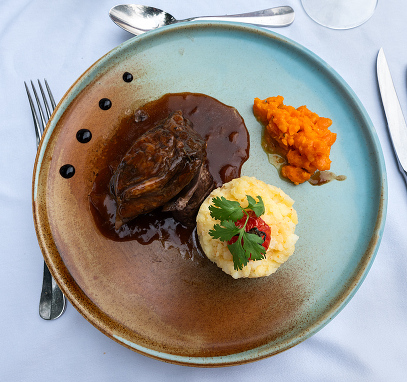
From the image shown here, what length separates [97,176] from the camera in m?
3.17

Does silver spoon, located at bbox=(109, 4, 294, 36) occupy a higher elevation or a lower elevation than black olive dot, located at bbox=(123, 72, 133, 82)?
higher

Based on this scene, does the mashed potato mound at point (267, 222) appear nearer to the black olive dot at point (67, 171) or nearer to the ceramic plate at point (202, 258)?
the ceramic plate at point (202, 258)

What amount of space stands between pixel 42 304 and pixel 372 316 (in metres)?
3.50

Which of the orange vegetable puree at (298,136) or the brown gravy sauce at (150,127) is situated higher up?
the orange vegetable puree at (298,136)

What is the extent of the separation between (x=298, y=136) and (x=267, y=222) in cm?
90

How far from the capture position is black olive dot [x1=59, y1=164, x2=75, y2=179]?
306cm

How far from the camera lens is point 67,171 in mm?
3072

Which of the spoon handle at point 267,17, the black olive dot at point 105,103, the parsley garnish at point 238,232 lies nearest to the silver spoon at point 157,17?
the spoon handle at point 267,17

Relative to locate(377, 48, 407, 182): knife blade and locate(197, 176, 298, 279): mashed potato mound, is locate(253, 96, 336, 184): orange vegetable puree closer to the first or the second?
locate(197, 176, 298, 279): mashed potato mound

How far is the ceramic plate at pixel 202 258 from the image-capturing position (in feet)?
9.75

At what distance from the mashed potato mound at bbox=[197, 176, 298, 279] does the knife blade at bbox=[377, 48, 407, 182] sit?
1.53m

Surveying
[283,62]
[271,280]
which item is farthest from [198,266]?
[283,62]

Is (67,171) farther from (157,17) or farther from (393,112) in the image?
(393,112)

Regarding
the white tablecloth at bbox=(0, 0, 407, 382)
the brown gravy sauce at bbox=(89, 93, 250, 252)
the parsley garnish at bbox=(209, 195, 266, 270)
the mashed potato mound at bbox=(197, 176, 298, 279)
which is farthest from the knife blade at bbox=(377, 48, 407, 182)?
the parsley garnish at bbox=(209, 195, 266, 270)
